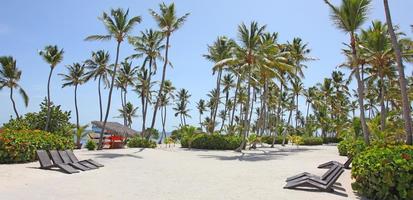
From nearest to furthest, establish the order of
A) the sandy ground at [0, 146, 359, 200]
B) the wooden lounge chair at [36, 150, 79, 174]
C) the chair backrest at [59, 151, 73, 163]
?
the sandy ground at [0, 146, 359, 200] < the wooden lounge chair at [36, 150, 79, 174] < the chair backrest at [59, 151, 73, 163]

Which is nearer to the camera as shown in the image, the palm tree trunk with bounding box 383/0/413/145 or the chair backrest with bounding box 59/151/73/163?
the palm tree trunk with bounding box 383/0/413/145

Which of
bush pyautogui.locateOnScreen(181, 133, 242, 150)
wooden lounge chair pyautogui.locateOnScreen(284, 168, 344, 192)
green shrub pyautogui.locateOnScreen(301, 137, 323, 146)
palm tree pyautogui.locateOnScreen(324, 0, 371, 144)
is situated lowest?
wooden lounge chair pyautogui.locateOnScreen(284, 168, 344, 192)

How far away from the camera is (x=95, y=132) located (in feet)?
140

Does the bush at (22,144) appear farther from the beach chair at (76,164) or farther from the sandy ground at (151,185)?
the beach chair at (76,164)

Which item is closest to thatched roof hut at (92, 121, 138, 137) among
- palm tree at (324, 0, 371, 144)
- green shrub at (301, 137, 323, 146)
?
green shrub at (301, 137, 323, 146)

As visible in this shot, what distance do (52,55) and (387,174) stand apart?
119 feet

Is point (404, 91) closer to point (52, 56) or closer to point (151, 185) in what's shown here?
point (151, 185)

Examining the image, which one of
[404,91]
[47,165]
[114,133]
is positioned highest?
[404,91]

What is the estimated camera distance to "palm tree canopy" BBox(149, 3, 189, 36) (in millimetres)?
28906

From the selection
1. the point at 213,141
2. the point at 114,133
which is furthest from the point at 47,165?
the point at 114,133

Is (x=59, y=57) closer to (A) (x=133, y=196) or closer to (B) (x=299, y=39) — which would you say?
(B) (x=299, y=39)

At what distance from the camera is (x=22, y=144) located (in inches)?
575

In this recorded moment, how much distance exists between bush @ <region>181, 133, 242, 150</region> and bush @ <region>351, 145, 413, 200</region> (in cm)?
2092

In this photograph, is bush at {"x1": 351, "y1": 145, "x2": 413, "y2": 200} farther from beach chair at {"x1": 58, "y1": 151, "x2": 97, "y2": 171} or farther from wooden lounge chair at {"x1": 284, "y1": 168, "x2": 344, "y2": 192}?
beach chair at {"x1": 58, "y1": 151, "x2": 97, "y2": 171}
